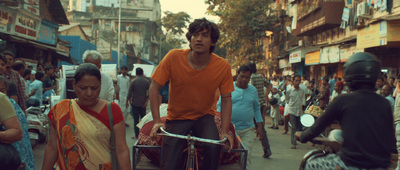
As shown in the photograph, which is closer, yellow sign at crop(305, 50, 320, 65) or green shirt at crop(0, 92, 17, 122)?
green shirt at crop(0, 92, 17, 122)

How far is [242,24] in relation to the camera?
3188 centimetres

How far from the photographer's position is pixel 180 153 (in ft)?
12.0

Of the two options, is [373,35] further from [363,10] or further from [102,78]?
[102,78]

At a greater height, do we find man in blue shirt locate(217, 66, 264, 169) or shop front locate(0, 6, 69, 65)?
shop front locate(0, 6, 69, 65)

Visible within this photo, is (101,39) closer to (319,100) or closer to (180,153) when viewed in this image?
(319,100)

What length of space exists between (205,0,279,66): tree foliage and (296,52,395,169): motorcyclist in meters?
28.9

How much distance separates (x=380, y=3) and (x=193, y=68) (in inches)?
604

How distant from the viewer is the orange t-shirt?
3789 millimetres

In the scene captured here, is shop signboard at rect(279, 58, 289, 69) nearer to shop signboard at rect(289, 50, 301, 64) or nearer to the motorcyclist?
shop signboard at rect(289, 50, 301, 64)

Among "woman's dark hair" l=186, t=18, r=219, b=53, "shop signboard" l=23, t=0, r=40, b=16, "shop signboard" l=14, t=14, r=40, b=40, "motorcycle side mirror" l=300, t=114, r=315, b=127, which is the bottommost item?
"motorcycle side mirror" l=300, t=114, r=315, b=127

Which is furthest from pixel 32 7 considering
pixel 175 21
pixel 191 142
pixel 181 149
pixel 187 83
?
pixel 175 21

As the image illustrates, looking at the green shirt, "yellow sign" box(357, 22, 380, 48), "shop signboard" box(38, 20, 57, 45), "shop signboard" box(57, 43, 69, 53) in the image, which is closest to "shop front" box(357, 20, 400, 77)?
"yellow sign" box(357, 22, 380, 48)

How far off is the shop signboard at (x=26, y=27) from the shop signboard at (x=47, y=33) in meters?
0.99

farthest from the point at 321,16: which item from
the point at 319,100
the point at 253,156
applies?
the point at 253,156
